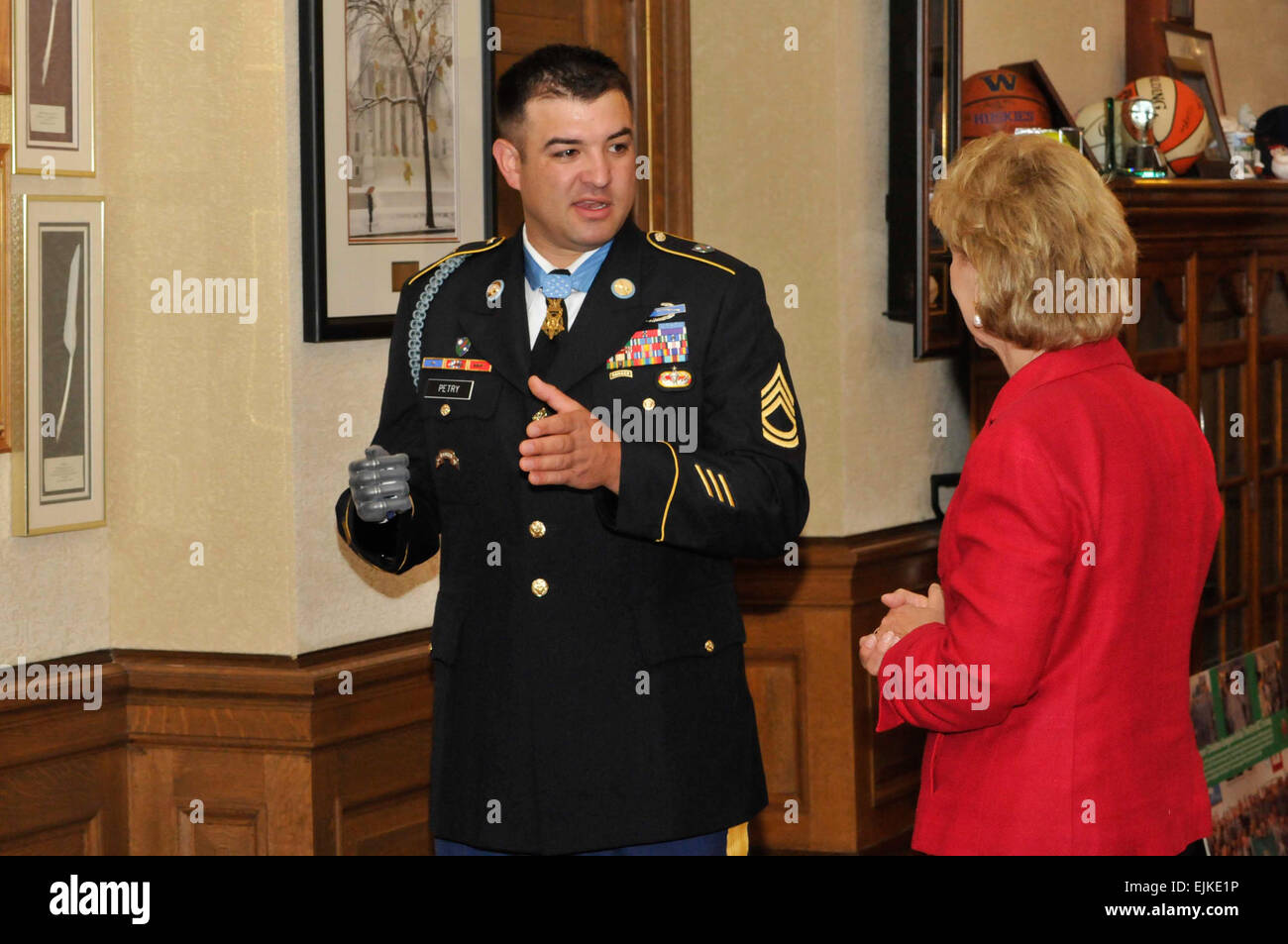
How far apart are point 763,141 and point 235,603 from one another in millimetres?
1999

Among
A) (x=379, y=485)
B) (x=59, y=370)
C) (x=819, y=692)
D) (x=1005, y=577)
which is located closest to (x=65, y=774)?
(x=59, y=370)

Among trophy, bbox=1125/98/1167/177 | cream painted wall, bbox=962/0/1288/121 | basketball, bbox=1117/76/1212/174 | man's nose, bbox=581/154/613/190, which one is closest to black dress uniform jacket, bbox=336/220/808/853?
man's nose, bbox=581/154/613/190

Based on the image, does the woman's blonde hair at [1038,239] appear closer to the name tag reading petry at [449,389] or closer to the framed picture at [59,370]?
the name tag reading petry at [449,389]

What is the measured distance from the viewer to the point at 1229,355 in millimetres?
5012

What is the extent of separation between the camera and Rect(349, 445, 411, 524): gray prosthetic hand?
82.0 inches

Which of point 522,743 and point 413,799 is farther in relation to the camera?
point 413,799

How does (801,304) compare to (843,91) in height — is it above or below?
below

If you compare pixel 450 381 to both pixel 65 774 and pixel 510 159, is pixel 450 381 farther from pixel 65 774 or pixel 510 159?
pixel 65 774

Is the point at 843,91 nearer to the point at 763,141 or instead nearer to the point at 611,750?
the point at 763,141

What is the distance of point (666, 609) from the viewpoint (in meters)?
2.17

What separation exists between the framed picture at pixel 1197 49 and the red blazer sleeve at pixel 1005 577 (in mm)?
3938

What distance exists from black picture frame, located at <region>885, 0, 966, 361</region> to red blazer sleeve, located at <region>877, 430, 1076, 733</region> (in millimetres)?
2368

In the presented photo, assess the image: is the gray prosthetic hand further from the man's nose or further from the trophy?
the trophy
